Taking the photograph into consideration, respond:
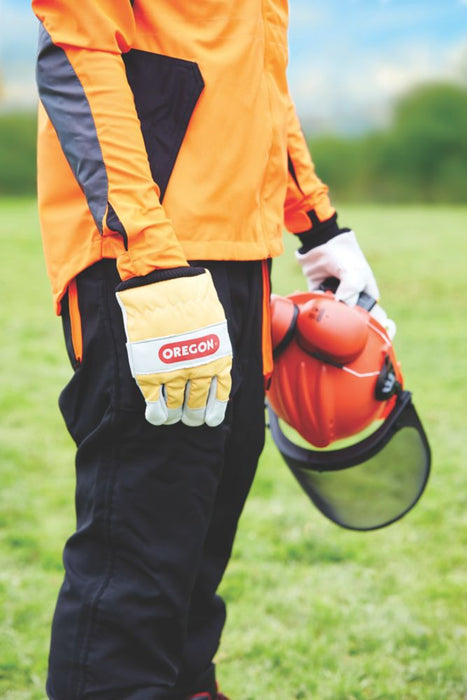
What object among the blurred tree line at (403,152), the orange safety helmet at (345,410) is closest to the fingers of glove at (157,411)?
Answer: the orange safety helmet at (345,410)

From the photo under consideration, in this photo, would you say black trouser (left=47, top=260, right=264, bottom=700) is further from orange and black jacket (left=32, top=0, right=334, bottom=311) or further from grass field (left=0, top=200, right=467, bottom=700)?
grass field (left=0, top=200, right=467, bottom=700)

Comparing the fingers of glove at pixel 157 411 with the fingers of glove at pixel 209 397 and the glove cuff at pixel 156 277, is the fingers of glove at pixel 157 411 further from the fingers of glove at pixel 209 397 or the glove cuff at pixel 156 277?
the glove cuff at pixel 156 277

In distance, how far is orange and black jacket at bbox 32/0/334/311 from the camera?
1306mm

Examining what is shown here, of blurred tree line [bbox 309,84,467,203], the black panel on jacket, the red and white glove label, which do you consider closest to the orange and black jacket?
the black panel on jacket

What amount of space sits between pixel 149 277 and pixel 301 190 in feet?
2.19

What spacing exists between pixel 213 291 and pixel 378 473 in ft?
2.52

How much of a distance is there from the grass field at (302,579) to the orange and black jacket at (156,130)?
1147 millimetres

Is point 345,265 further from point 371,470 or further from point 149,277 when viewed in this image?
point 149,277

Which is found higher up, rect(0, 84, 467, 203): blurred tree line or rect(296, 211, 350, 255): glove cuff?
rect(296, 211, 350, 255): glove cuff

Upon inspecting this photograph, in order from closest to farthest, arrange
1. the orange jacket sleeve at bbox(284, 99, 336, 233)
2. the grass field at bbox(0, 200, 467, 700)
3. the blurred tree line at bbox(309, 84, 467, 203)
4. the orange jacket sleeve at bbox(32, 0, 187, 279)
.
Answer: the orange jacket sleeve at bbox(32, 0, 187, 279) → the orange jacket sleeve at bbox(284, 99, 336, 233) → the grass field at bbox(0, 200, 467, 700) → the blurred tree line at bbox(309, 84, 467, 203)

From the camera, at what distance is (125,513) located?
4.65 ft

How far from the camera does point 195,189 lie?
140 cm

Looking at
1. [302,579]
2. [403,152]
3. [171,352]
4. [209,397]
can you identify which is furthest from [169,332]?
[403,152]

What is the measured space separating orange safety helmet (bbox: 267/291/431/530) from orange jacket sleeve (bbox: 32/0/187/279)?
18.4 inches
